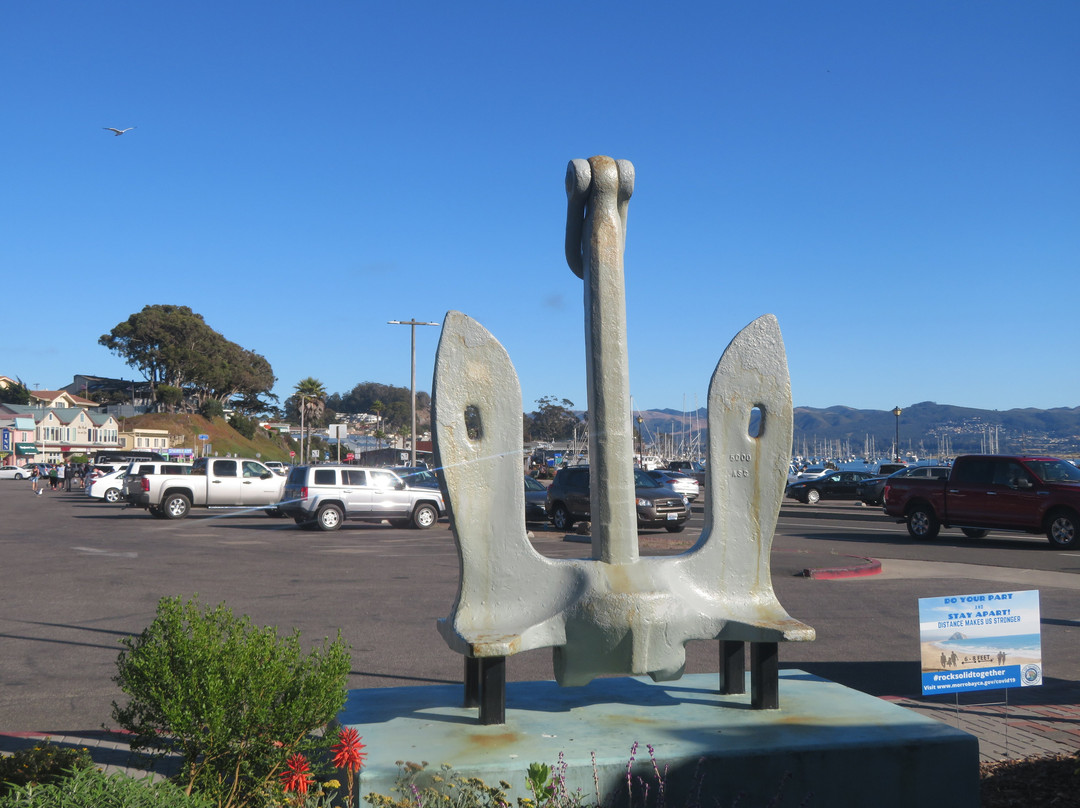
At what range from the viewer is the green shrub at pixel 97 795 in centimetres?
318

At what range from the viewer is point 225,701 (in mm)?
3791

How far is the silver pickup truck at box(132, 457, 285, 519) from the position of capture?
2812 cm

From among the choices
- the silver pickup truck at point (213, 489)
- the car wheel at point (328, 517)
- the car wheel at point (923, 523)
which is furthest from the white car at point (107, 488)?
the car wheel at point (923, 523)

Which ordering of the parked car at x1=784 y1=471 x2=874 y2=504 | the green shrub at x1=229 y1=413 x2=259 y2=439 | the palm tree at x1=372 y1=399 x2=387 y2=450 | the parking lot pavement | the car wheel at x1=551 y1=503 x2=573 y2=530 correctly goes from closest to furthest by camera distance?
the parking lot pavement
the car wheel at x1=551 y1=503 x2=573 y2=530
the parked car at x1=784 y1=471 x2=874 y2=504
the palm tree at x1=372 y1=399 x2=387 y2=450
the green shrub at x1=229 y1=413 x2=259 y2=439

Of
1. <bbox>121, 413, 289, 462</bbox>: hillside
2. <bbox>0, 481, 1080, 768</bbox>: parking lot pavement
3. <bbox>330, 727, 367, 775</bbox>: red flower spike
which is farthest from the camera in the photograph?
<bbox>121, 413, 289, 462</bbox>: hillside

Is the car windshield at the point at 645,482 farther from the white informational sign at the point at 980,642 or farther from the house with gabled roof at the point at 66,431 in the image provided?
the house with gabled roof at the point at 66,431

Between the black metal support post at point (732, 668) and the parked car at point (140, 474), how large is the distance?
25843mm

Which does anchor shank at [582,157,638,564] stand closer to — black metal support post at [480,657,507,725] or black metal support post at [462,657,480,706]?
black metal support post at [480,657,507,725]

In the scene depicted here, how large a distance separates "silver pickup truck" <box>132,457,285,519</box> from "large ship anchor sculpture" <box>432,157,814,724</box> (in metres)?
24.8

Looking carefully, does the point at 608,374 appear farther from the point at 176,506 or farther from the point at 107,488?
the point at 107,488

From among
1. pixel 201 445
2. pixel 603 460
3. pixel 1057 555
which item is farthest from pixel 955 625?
pixel 201 445

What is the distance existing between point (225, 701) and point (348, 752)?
0.52 metres

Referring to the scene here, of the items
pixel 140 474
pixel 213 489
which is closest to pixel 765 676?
pixel 213 489

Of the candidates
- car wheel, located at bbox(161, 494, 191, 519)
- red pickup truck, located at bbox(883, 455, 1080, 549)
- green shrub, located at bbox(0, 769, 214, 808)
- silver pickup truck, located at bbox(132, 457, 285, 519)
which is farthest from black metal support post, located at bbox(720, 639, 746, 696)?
car wheel, located at bbox(161, 494, 191, 519)
